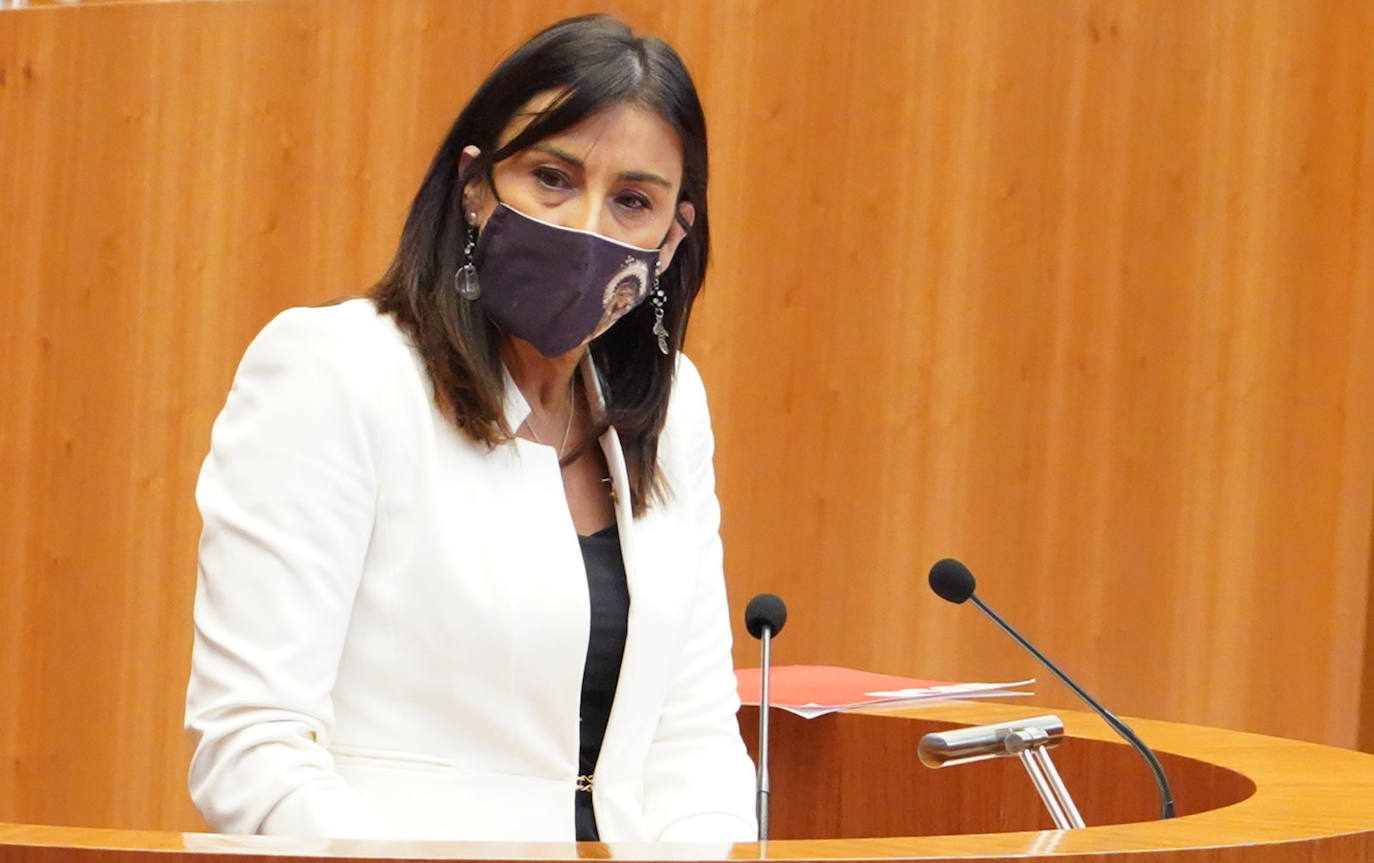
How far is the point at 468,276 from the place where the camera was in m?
1.93

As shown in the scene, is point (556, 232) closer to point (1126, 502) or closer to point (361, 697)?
point (361, 697)

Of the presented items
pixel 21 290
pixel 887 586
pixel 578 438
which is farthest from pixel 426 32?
pixel 578 438

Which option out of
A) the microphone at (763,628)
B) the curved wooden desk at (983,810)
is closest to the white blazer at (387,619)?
the microphone at (763,628)

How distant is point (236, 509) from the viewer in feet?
5.44

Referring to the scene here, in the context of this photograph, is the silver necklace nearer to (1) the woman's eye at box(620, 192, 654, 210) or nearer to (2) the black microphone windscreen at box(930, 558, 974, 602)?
(1) the woman's eye at box(620, 192, 654, 210)

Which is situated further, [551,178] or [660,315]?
[660,315]

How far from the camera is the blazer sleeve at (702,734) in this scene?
2.01m

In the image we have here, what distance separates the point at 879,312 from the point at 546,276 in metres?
1.91

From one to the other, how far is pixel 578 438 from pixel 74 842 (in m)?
0.93

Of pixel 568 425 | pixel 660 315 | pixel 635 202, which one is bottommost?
pixel 568 425

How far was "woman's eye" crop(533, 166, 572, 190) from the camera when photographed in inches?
75.2

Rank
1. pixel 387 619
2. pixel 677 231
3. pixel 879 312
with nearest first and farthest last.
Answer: pixel 387 619
pixel 677 231
pixel 879 312

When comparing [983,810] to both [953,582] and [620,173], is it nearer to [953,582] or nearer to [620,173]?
[953,582]

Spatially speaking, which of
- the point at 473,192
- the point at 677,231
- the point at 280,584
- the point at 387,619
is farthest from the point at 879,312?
the point at 280,584
